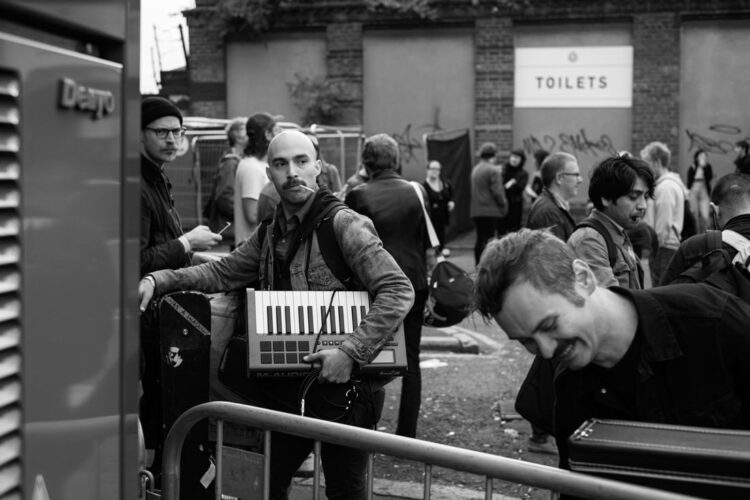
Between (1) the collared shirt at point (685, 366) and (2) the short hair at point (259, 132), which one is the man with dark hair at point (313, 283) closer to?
(1) the collared shirt at point (685, 366)

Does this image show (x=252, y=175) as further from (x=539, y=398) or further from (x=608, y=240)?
(x=539, y=398)

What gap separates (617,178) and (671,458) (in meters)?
3.28

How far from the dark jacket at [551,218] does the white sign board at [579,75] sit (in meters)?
13.9

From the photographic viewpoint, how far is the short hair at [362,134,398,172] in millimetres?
6430

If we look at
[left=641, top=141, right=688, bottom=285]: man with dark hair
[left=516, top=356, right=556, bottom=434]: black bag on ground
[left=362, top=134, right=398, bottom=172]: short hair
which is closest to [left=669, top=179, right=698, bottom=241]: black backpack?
[left=641, top=141, right=688, bottom=285]: man with dark hair

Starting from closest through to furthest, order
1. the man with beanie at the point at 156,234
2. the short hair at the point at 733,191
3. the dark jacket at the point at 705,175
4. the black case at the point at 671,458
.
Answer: the black case at the point at 671,458
the man with beanie at the point at 156,234
the short hair at the point at 733,191
the dark jacket at the point at 705,175

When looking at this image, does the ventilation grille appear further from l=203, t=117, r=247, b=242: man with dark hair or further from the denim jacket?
l=203, t=117, r=247, b=242: man with dark hair

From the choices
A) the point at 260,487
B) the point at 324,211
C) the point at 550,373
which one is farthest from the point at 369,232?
the point at 260,487

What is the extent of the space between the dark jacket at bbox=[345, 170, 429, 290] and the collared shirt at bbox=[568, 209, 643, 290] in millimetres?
1357

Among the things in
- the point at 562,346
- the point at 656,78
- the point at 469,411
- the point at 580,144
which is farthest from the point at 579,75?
the point at 562,346

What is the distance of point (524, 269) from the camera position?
246cm

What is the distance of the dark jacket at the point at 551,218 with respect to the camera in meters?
6.31

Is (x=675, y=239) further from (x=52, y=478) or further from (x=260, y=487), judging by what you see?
(x=52, y=478)

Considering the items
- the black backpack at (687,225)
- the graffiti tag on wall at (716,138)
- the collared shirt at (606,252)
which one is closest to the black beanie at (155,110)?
the collared shirt at (606,252)
